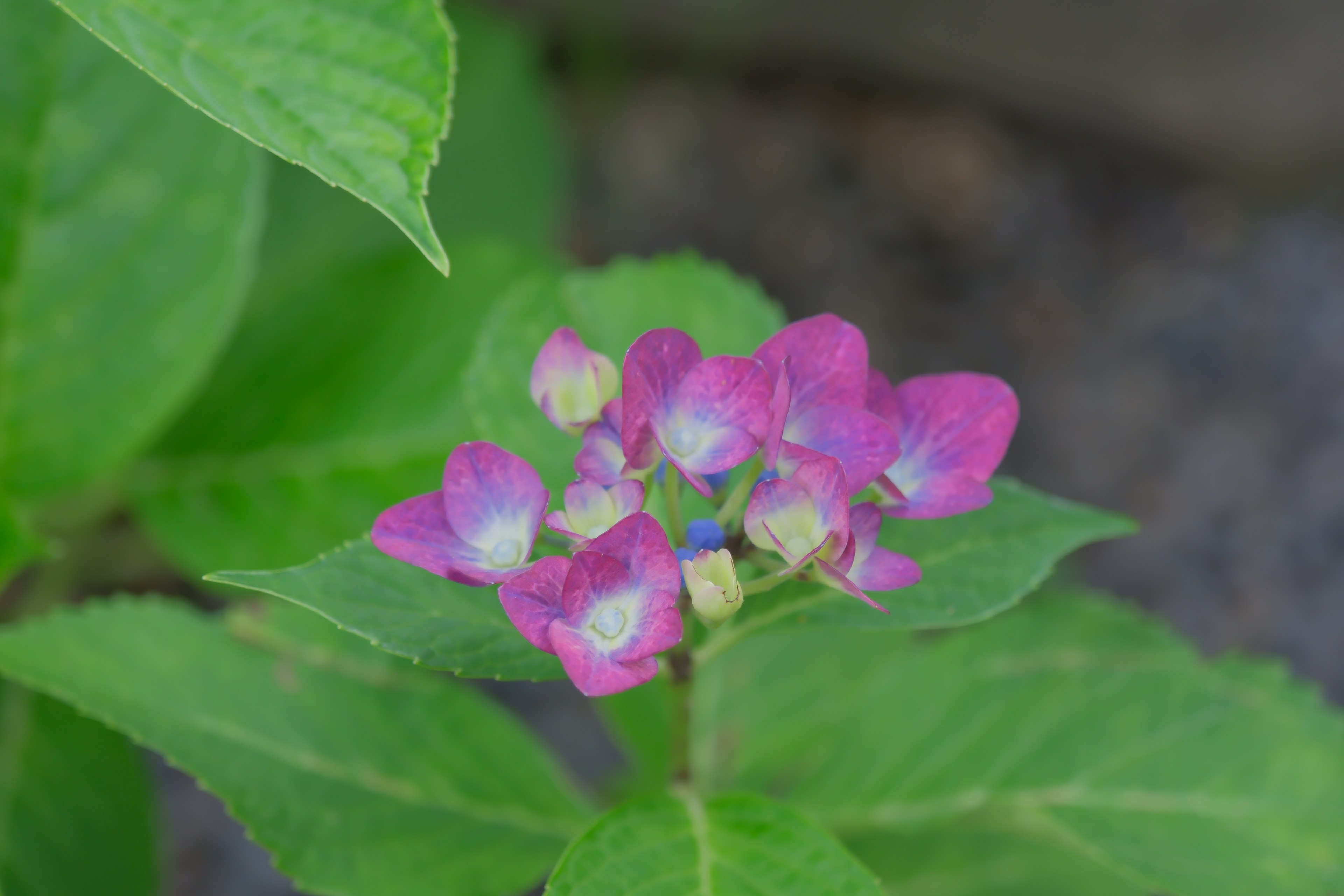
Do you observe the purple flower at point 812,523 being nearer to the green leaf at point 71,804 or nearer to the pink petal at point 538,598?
the pink petal at point 538,598

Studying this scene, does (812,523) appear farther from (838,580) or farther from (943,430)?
(943,430)

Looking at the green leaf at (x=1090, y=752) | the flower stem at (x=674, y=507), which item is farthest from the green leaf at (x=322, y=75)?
the green leaf at (x=1090, y=752)

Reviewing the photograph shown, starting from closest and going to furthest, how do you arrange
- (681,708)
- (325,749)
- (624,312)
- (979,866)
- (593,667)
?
1. (593,667)
2. (681,708)
3. (325,749)
4. (624,312)
5. (979,866)

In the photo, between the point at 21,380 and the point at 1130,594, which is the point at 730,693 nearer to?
the point at 21,380

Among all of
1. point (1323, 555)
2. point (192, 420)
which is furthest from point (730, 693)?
point (1323, 555)

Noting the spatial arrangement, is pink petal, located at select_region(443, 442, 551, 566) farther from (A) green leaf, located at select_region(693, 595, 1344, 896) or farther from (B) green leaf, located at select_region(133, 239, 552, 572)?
(B) green leaf, located at select_region(133, 239, 552, 572)

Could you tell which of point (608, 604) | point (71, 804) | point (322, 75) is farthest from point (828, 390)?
point (71, 804)
